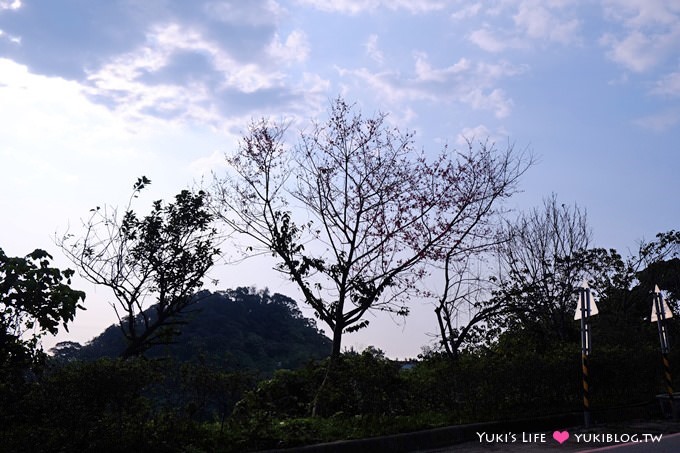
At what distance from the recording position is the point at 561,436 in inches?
391

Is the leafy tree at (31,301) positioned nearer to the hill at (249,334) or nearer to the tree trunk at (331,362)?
the tree trunk at (331,362)

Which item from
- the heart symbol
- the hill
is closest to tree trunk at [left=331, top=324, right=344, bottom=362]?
the heart symbol

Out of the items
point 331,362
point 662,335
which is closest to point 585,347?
point 662,335

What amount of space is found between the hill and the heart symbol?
81.8ft

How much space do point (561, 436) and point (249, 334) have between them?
34.2 m

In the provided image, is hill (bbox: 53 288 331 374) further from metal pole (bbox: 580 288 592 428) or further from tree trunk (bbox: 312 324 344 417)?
metal pole (bbox: 580 288 592 428)

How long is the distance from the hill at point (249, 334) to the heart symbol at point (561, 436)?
81.8ft

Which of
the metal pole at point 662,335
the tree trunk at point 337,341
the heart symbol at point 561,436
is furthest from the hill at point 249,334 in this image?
the heart symbol at point 561,436

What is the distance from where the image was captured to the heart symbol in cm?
958

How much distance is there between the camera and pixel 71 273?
8906mm

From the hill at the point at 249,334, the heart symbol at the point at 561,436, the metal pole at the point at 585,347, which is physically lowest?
the heart symbol at the point at 561,436

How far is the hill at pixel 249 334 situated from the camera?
3691 centimetres

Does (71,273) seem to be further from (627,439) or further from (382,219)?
(627,439)

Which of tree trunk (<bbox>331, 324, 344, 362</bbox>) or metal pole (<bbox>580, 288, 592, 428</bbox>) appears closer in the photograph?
metal pole (<bbox>580, 288, 592, 428</bbox>)
